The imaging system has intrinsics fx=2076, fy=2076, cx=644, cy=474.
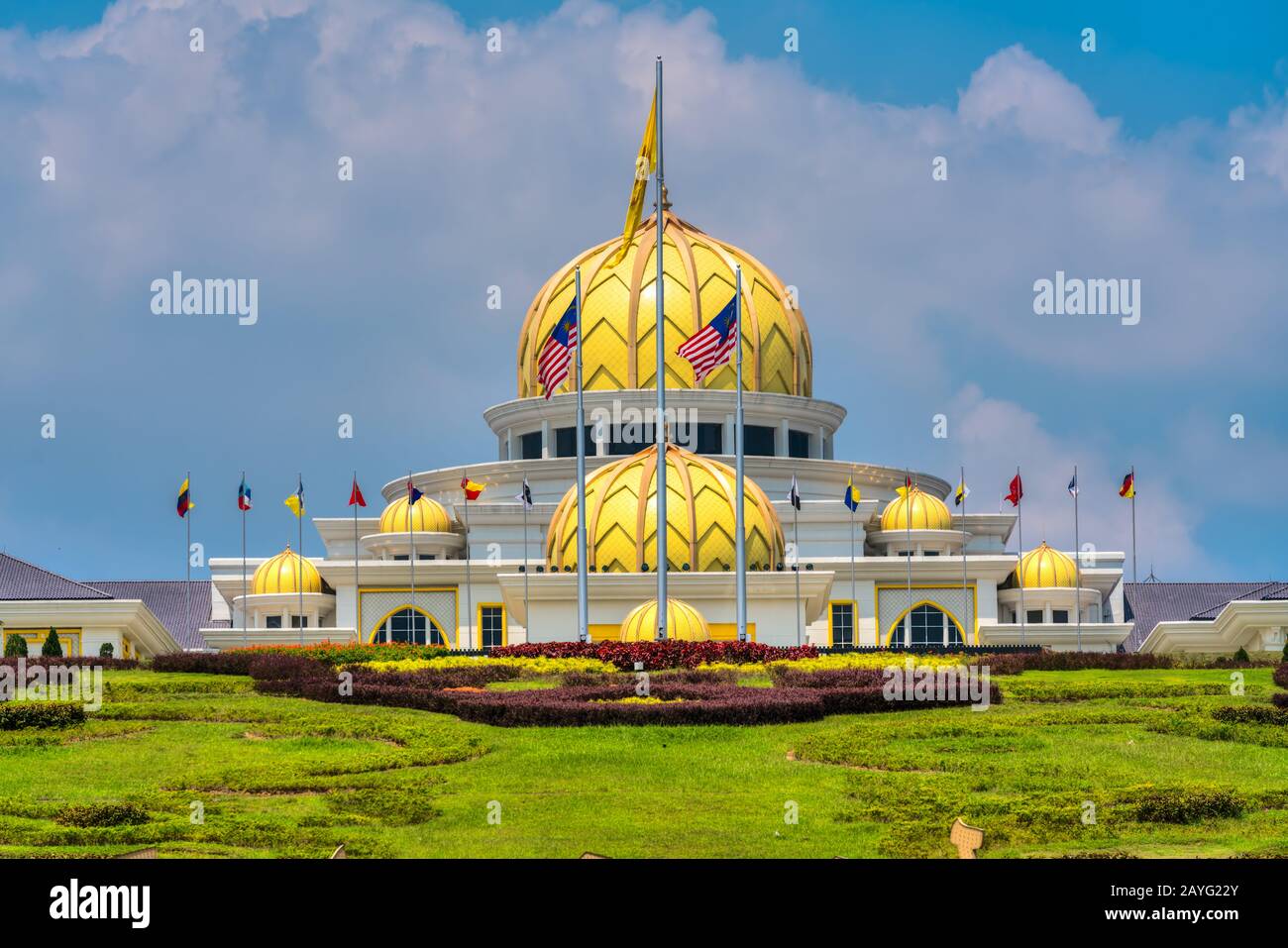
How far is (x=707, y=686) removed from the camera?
2850 centimetres

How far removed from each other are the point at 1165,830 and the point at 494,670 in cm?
1528

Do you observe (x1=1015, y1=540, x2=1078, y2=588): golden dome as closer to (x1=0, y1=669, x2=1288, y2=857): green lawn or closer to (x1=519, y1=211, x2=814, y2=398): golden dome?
(x1=519, y1=211, x2=814, y2=398): golden dome

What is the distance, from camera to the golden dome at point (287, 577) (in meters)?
52.9

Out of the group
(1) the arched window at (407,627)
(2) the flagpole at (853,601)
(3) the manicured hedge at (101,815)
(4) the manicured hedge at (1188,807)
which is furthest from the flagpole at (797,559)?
(3) the manicured hedge at (101,815)

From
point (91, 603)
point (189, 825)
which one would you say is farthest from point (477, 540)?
point (189, 825)

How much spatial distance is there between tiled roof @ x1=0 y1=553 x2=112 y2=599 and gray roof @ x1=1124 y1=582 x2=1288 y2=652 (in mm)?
32643

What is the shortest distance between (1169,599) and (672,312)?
2174 cm

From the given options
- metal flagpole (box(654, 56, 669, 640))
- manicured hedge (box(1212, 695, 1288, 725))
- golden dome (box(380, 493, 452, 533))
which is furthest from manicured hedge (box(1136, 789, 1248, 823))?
golden dome (box(380, 493, 452, 533))

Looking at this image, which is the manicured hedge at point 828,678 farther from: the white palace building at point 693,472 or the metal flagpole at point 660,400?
the white palace building at point 693,472

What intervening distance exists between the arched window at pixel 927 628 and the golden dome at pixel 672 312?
7682 millimetres

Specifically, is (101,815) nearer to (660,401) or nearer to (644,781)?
(644,781)

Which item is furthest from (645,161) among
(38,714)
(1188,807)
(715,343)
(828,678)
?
(1188,807)

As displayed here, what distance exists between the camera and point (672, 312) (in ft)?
177
